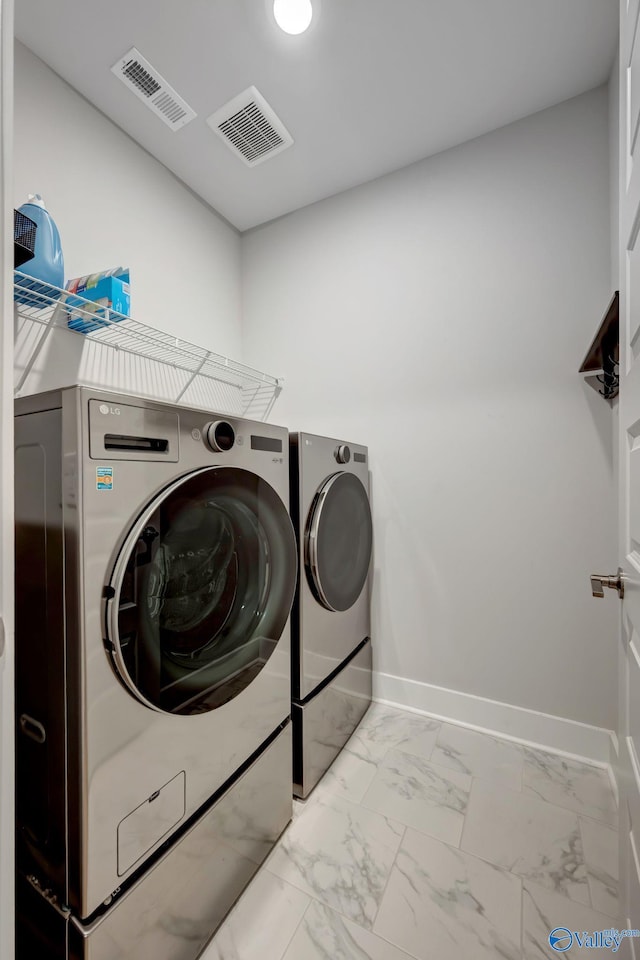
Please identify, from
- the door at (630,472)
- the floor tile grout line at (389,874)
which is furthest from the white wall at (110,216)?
the floor tile grout line at (389,874)

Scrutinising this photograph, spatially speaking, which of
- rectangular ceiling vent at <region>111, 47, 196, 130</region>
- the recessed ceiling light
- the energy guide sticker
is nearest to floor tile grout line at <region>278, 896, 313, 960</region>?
the energy guide sticker

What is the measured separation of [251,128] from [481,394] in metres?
1.49

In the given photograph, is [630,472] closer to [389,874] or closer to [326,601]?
[326,601]

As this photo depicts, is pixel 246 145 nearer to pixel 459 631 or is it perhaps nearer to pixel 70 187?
pixel 70 187

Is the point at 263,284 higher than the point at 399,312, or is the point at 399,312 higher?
the point at 263,284

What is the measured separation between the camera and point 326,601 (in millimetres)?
1435

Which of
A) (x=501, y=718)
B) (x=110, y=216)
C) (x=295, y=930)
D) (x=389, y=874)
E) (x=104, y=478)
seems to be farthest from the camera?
(x=501, y=718)

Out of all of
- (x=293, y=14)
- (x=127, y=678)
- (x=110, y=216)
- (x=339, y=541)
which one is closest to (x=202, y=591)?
(x=127, y=678)

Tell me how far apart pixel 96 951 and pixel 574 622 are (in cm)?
169

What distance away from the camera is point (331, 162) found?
183 cm

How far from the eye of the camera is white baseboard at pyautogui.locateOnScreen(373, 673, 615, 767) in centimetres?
152

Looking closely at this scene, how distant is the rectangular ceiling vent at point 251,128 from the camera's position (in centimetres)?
151

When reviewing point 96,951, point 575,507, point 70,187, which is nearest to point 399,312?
point 575,507

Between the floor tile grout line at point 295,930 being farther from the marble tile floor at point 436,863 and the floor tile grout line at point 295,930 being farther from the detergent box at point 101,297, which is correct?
the detergent box at point 101,297
